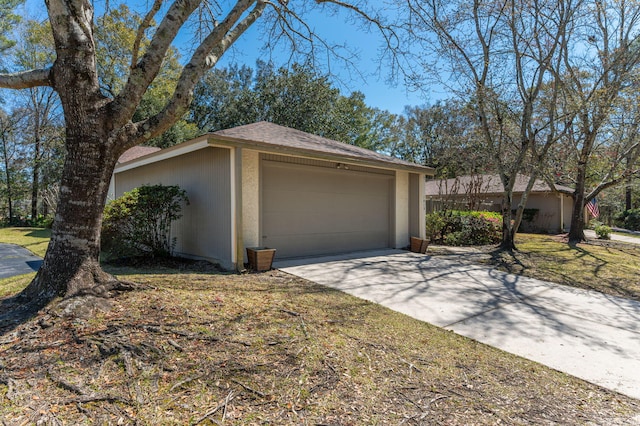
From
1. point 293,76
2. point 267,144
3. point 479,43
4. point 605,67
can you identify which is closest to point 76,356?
point 267,144

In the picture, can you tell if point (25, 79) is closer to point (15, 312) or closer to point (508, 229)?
point (15, 312)

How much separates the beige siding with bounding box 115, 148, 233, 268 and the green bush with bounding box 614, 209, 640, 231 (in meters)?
29.9

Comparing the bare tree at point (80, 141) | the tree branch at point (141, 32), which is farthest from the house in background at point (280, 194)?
the bare tree at point (80, 141)

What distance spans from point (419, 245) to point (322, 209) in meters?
3.15

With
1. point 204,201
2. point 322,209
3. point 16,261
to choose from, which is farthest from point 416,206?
point 16,261

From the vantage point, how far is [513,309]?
14.8 ft

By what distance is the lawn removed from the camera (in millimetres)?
2059

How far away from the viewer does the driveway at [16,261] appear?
6332 mm

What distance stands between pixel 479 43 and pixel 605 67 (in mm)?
4255

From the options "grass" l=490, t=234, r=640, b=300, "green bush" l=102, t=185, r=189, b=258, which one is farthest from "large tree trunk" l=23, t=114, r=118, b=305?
"grass" l=490, t=234, r=640, b=300

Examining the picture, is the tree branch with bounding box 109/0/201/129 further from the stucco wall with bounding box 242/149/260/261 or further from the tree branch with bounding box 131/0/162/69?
the stucco wall with bounding box 242/149/260/261

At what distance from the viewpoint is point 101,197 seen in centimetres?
347

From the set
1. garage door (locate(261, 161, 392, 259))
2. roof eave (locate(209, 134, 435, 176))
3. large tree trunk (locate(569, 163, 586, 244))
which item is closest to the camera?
roof eave (locate(209, 134, 435, 176))

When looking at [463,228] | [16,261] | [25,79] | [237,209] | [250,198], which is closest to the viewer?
[25,79]
